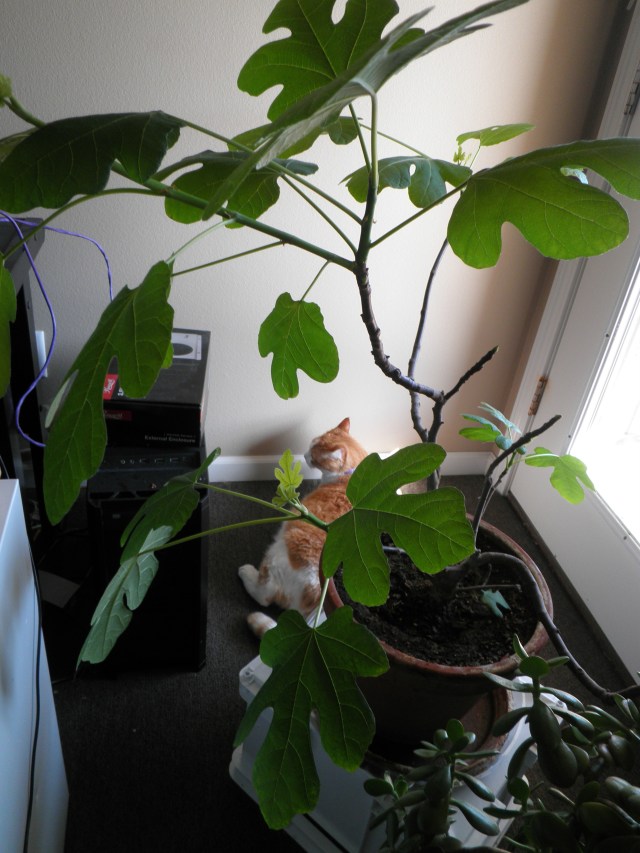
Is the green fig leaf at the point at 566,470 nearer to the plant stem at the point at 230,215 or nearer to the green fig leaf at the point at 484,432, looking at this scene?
the green fig leaf at the point at 484,432

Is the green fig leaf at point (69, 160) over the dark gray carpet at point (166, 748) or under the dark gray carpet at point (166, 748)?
over

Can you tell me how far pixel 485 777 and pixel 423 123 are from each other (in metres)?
1.50

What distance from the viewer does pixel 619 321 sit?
5.27 feet

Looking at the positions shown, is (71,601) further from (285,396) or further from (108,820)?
(285,396)

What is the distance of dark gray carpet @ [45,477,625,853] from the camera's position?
1159 millimetres

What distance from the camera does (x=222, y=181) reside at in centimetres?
67

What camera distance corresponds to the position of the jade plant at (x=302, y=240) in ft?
1.53

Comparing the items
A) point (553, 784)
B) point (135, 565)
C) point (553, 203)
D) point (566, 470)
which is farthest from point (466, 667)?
point (553, 203)

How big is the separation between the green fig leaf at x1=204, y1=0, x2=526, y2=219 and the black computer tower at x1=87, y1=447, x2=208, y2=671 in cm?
76

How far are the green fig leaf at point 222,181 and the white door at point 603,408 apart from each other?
1.18 metres

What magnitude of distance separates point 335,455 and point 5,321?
120 cm

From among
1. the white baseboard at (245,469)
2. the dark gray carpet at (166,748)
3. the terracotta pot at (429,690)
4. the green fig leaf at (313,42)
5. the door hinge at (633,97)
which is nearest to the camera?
the green fig leaf at (313,42)

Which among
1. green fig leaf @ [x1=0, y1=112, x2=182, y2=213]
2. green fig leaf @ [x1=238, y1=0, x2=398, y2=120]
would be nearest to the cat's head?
green fig leaf @ [x1=238, y1=0, x2=398, y2=120]

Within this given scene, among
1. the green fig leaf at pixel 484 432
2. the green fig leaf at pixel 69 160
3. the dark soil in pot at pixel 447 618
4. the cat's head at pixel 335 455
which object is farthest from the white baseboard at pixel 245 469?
the green fig leaf at pixel 69 160
